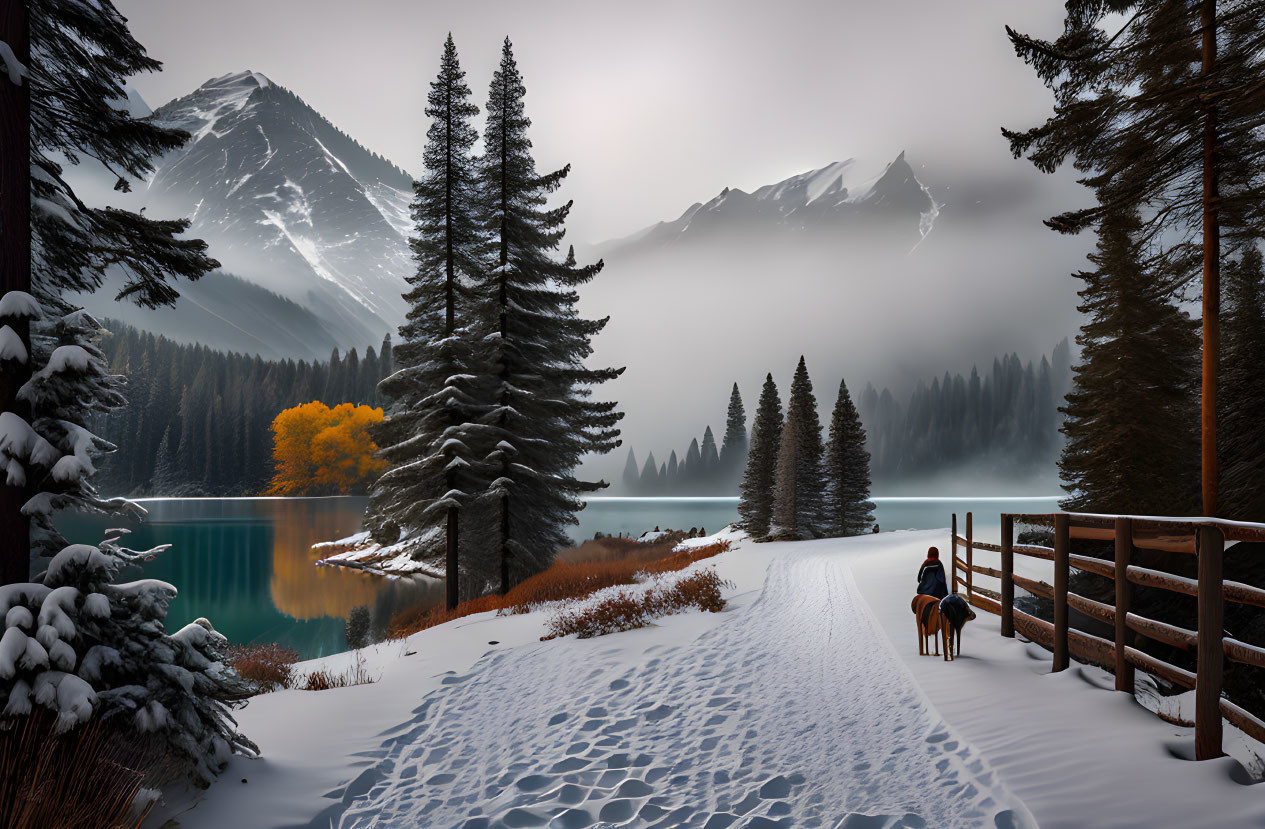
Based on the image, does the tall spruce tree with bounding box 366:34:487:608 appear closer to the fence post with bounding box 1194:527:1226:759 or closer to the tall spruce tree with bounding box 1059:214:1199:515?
the fence post with bounding box 1194:527:1226:759

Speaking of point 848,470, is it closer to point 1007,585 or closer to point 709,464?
point 1007,585

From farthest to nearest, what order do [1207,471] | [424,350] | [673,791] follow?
[424,350], [1207,471], [673,791]

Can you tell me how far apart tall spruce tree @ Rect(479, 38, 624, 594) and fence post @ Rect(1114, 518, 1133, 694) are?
46.8 ft

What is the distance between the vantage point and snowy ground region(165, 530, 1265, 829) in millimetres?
4051

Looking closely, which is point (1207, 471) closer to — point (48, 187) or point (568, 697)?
point (568, 697)

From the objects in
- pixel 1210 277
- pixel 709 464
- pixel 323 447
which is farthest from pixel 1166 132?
pixel 709 464

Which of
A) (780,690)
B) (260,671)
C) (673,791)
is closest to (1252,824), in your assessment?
(673,791)

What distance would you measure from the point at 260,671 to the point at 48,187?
8019 mm

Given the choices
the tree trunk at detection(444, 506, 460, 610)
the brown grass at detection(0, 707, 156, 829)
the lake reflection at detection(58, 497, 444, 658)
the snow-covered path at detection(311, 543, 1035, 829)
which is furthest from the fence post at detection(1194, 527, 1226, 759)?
the tree trunk at detection(444, 506, 460, 610)

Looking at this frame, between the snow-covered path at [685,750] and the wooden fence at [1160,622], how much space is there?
5.81ft

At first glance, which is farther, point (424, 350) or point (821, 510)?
point (821, 510)

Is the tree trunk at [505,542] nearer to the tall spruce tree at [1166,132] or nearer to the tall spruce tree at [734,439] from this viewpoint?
the tall spruce tree at [1166,132]

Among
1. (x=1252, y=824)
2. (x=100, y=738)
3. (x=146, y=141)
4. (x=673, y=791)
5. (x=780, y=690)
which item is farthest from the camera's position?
(x=780, y=690)

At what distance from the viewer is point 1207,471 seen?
11.8m
